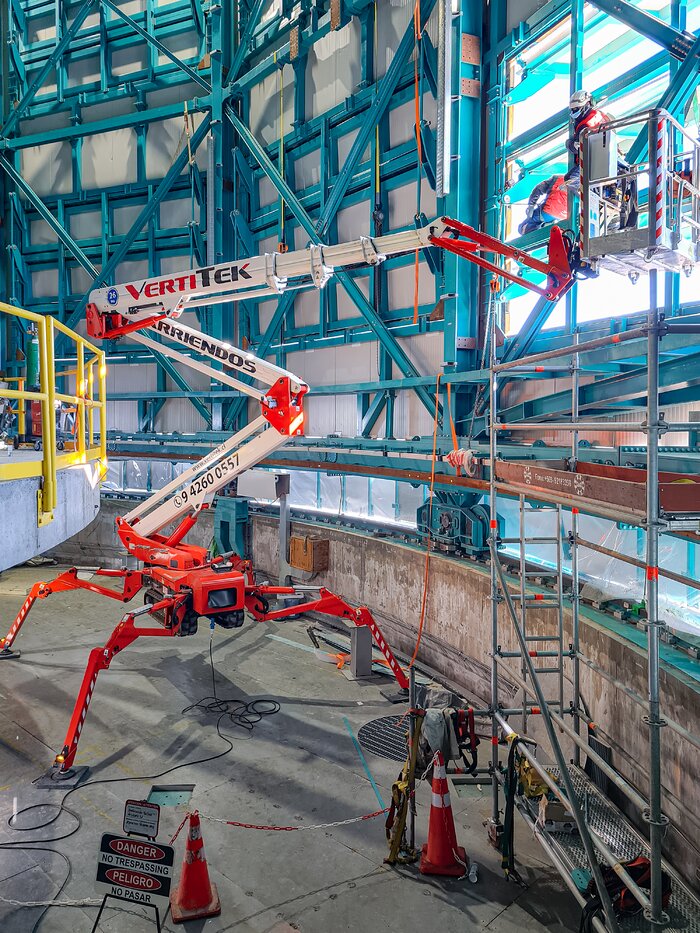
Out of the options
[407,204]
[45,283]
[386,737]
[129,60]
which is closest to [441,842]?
[386,737]

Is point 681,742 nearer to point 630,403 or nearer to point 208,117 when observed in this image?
point 630,403

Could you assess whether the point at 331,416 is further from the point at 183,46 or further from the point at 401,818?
the point at 183,46

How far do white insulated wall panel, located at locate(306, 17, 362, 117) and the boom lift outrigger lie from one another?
18.8 ft

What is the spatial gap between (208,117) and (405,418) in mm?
9275

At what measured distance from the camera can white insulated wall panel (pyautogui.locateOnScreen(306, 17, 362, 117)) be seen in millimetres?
12438

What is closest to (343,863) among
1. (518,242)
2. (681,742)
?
(681,742)

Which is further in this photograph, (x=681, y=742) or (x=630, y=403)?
(x=630, y=403)

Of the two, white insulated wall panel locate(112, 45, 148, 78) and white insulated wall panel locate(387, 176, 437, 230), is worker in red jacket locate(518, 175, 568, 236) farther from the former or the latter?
white insulated wall panel locate(112, 45, 148, 78)

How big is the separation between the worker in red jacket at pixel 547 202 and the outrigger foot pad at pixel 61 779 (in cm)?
808

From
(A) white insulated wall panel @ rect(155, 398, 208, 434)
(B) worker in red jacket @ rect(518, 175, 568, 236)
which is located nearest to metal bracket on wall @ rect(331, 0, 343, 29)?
(B) worker in red jacket @ rect(518, 175, 568, 236)

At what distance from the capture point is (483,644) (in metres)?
8.95

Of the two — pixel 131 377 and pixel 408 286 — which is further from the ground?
pixel 408 286

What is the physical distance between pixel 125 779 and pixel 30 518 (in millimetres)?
4316

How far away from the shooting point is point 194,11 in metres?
15.7
